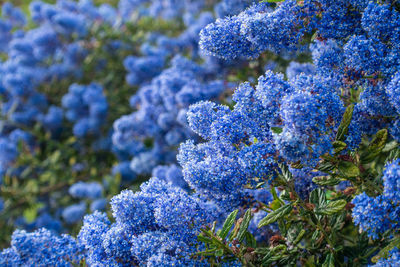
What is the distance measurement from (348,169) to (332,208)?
7.1 inches

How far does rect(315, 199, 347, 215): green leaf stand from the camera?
1.63 metres

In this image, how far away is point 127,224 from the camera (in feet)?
5.62

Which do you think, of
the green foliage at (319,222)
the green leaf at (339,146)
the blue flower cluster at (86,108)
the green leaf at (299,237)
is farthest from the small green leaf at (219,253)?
the blue flower cluster at (86,108)

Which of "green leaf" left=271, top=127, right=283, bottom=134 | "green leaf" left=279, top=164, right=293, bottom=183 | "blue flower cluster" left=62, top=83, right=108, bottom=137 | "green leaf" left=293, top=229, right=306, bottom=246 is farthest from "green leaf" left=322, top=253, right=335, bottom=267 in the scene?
"blue flower cluster" left=62, top=83, right=108, bottom=137

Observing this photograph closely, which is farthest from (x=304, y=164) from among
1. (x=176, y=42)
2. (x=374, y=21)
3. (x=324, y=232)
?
(x=176, y=42)

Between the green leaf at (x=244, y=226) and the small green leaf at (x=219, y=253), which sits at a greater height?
the green leaf at (x=244, y=226)

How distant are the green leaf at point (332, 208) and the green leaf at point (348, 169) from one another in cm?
12

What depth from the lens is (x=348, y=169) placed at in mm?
1611

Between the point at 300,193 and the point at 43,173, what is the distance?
11.0 ft

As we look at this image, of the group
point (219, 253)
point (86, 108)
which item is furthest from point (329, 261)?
point (86, 108)

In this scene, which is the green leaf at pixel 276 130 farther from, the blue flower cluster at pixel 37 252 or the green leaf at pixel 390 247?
the blue flower cluster at pixel 37 252

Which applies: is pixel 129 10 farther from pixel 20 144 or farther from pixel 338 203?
pixel 338 203

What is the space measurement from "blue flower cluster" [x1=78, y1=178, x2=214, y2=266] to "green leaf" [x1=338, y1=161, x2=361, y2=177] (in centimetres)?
61

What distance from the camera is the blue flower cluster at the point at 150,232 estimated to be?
64.1 inches
